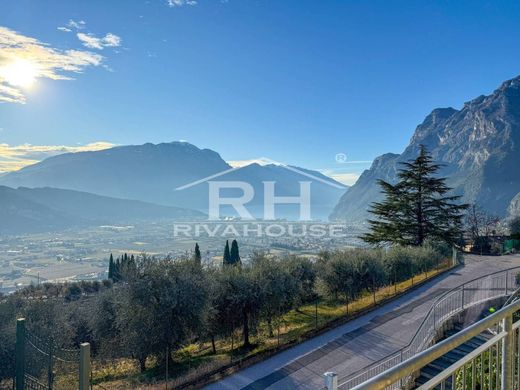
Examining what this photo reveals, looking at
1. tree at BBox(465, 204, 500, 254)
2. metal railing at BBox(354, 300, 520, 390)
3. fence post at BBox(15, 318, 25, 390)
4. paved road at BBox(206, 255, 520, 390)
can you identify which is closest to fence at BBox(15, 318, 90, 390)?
fence post at BBox(15, 318, 25, 390)

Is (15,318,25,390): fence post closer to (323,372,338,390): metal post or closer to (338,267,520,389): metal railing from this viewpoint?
(338,267,520,389): metal railing

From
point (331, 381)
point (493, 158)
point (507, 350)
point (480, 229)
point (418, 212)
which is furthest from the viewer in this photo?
point (493, 158)

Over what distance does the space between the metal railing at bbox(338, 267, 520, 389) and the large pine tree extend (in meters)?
12.3

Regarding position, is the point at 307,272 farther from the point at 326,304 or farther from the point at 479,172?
the point at 479,172

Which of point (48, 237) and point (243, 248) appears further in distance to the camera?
point (48, 237)

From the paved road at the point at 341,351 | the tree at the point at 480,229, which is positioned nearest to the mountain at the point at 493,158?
the tree at the point at 480,229

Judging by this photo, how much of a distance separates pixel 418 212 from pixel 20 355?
30.3m

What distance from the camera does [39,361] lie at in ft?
28.3

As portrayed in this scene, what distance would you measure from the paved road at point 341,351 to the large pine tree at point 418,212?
41.4 ft

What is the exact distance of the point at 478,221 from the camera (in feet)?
170

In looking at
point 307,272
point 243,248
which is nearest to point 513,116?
point 243,248

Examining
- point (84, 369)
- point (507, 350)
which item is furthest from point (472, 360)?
point (84, 369)

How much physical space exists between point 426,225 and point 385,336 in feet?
63.6

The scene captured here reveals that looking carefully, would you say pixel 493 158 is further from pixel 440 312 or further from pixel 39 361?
pixel 39 361
